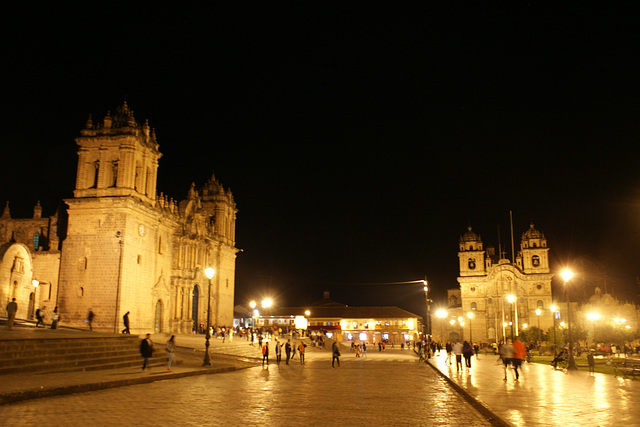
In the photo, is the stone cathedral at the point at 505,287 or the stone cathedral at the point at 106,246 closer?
the stone cathedral at the point at 106,246

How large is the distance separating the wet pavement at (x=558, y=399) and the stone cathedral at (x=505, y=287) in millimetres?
70003

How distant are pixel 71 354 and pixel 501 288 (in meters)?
78.0

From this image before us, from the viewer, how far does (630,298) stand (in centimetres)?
8494

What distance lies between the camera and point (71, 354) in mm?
19672

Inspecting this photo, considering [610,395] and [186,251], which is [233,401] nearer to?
[610,395]

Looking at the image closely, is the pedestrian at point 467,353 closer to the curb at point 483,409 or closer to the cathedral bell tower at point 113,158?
the curb at point 483,409

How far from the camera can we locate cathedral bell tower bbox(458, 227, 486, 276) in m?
90.6

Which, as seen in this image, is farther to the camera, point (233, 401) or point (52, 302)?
point (52, 302)

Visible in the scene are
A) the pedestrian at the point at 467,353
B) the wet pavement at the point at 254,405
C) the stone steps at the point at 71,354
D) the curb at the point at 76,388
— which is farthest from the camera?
the pedestrian at the point at 467,353

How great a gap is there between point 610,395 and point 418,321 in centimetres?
8329

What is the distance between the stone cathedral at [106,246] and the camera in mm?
35969

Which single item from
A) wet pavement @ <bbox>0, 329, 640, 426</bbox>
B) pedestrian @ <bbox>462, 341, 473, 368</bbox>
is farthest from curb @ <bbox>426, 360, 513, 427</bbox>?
pedestrian @ <bbox>462, 341, 473, 368</bbox>

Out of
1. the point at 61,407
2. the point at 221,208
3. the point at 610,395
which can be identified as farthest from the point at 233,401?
the point at 221,208

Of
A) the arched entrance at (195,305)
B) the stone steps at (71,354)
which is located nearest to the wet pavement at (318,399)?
the stone steps at (71,354)
